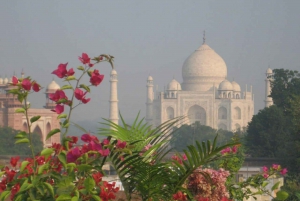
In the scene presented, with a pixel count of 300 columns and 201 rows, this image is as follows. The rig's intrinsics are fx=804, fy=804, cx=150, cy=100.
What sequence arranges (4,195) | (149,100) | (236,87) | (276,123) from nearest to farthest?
(4,195)
(276,123)
(236,87)
(149,100)

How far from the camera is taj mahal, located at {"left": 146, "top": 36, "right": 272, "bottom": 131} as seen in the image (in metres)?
61.2

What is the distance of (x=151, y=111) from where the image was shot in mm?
64750

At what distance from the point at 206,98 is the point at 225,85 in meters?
1.76

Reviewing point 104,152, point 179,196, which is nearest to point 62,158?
point 104,152

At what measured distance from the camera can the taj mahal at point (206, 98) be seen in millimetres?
61250

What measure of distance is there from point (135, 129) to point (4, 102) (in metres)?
52.1

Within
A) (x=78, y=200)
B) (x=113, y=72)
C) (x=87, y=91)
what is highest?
(x=113, y=72)

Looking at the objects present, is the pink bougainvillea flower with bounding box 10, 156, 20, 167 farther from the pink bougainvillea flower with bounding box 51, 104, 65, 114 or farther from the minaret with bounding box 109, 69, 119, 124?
the minaret with bounding box 109, 69, 119, 124

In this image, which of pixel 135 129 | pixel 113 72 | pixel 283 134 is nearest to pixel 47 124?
pixel 113 72

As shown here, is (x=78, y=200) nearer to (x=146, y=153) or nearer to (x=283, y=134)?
(x=146, y=153)

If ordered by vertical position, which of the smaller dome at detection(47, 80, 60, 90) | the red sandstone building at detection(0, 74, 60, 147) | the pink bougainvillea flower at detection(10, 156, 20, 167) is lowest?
the pink bougainvillea flower at detection(10, 156, 20, 167)

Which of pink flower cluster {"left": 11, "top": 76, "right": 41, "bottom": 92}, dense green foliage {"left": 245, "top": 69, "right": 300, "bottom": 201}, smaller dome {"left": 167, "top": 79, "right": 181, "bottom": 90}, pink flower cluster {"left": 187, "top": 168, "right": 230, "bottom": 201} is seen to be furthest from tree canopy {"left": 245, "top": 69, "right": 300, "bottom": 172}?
pink flower cluster {"left": 11, "top": 76, "right": 41, "bottom": 92}

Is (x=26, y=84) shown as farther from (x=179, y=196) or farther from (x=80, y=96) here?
(x=179, y=196)

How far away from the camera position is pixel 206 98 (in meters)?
61.1
